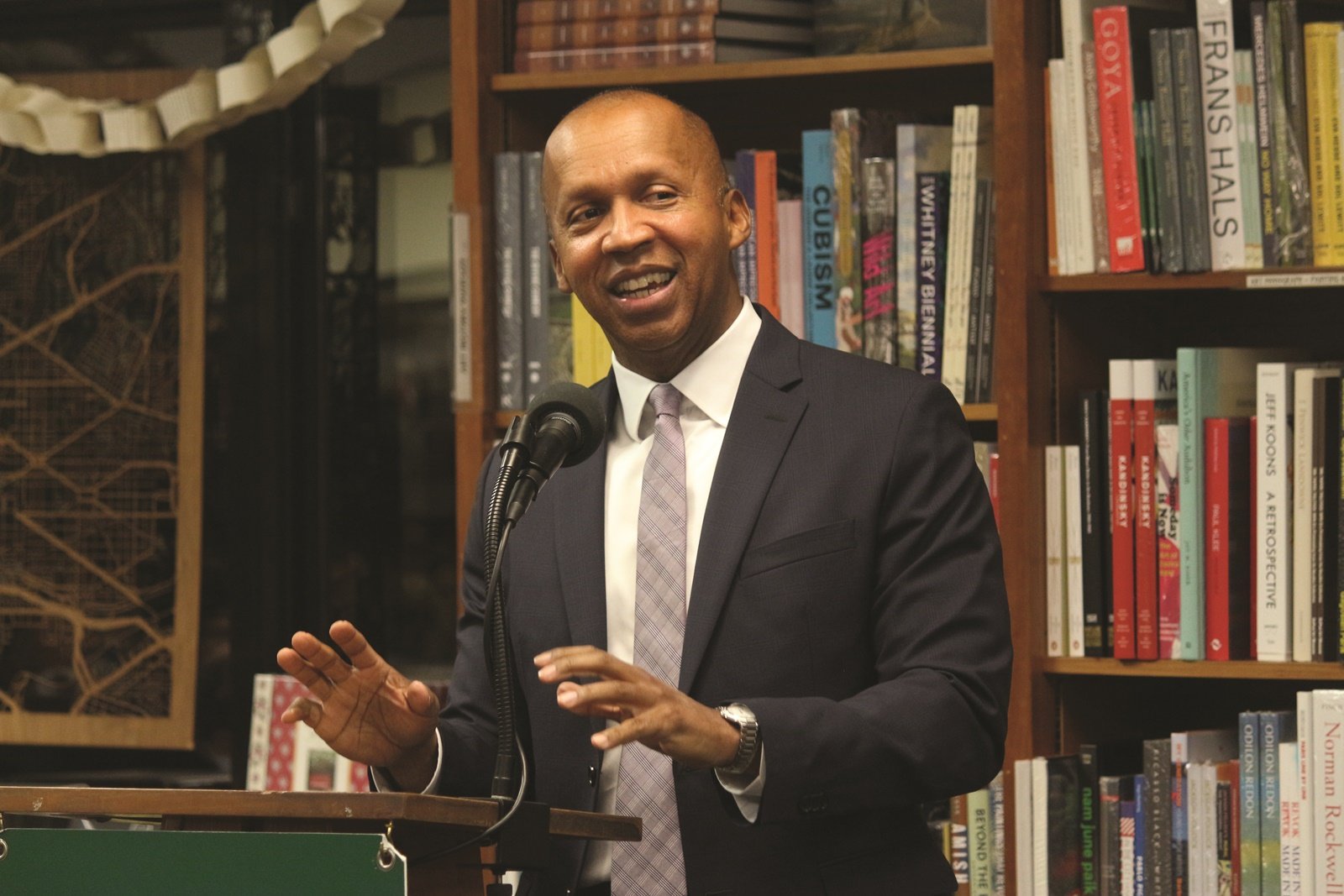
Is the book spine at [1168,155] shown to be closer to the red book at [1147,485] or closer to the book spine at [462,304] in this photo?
the red book at [1147,485]

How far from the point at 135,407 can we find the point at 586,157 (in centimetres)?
146

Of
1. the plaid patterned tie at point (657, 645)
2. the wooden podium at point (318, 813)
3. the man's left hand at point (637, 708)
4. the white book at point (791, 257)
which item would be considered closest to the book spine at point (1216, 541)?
the white book at point (791, 257)

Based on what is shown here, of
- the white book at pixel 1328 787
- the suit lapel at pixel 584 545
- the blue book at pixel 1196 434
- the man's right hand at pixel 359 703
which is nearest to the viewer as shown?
the man's right hand at pixel 359 703

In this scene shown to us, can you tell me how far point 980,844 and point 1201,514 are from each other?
555 millimetres

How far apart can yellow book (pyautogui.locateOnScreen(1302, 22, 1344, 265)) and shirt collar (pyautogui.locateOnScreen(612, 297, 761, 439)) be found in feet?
2.86

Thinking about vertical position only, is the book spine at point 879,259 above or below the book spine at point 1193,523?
above

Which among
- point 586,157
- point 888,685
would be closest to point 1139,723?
point 888,685

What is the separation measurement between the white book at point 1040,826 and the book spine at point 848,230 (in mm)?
639

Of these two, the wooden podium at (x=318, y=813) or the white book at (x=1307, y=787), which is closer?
the wooden podium at (x=318, y=813)

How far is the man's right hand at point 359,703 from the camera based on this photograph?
4.49ft

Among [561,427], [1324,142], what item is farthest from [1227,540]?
[561,427]

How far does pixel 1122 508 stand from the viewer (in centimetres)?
227

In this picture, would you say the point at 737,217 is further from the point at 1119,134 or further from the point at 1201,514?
the point at 1201,514

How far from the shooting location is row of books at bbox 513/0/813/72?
2432 millimetres
